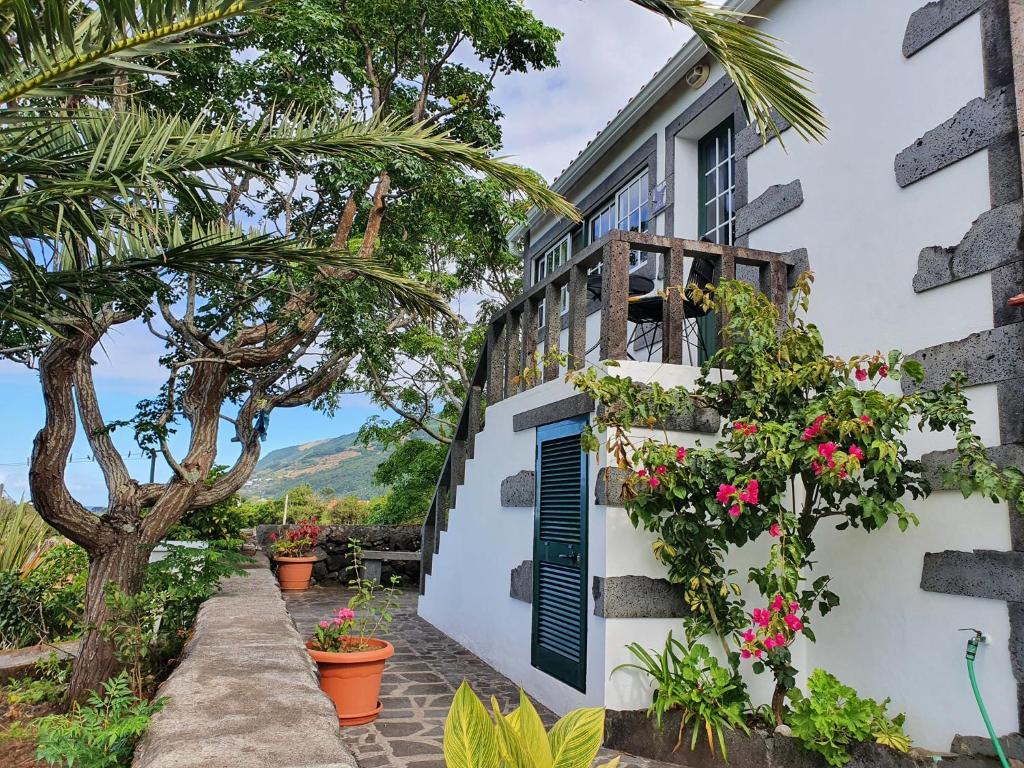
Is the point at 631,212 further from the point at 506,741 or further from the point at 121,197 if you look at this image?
the point at 506,741

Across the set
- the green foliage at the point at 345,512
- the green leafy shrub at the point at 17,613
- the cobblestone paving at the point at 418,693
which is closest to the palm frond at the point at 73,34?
the cobblestone paving at the point at 418,693

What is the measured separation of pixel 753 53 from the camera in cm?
321

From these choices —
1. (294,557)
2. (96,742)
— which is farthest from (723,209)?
(294,557)

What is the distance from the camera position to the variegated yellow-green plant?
154 centimetres

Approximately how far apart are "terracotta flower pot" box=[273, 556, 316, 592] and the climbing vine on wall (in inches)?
276

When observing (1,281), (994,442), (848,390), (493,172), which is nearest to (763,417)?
(848,390)

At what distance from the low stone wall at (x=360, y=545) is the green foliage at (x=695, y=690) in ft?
24.3

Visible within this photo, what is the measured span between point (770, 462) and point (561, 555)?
160 cm

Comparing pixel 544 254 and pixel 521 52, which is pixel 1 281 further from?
pixel 544 254

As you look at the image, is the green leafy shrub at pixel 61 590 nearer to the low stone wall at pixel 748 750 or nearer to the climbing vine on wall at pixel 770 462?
the low stone wall at pixel 748 750

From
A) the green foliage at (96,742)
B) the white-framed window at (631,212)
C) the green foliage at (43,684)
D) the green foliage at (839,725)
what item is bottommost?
the green foliage at (43,684)

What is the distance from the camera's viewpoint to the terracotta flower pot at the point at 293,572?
9.77 metres

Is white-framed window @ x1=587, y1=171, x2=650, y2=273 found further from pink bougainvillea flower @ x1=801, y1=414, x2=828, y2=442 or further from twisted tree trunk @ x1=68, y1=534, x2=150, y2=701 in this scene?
twisted tree trunk @ x1=68, y1=534, x2=150, y2=701

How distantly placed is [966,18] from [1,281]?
454cm
